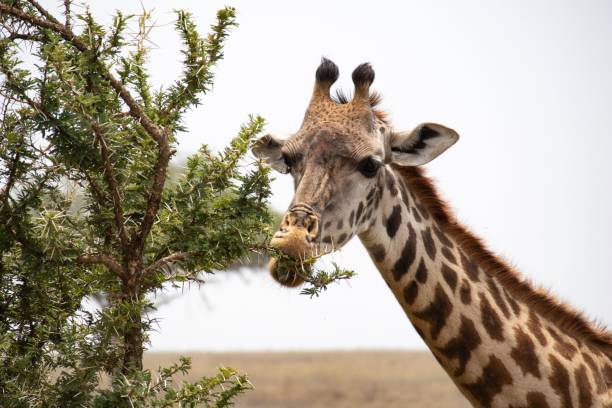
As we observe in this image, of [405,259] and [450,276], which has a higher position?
[405,259]

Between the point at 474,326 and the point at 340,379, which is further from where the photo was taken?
the point at 340,379

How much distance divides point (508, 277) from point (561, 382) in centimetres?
99

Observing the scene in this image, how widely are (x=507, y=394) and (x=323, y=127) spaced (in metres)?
2.41

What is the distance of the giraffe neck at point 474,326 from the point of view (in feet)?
24.4

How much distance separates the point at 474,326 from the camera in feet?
24.9

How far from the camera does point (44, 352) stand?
253 inches

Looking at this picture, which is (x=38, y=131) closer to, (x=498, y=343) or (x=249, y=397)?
(x=498, y=343)

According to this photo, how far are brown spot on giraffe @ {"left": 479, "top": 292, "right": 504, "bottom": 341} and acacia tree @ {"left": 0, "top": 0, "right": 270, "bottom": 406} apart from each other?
1981 mm

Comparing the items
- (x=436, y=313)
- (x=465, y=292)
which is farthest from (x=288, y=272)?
(x=465, y=292)

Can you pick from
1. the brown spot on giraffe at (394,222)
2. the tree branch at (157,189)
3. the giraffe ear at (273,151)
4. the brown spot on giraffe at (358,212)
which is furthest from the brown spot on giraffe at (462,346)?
the tree branch at (157,189)

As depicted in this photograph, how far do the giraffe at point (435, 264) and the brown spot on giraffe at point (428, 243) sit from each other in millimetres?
11

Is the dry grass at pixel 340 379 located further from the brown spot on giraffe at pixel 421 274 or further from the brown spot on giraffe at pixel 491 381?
the brown spot on giraffe at pixel 491 381

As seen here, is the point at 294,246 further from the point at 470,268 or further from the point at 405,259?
the point at 470,268

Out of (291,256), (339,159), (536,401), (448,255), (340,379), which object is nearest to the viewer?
(291,256)
